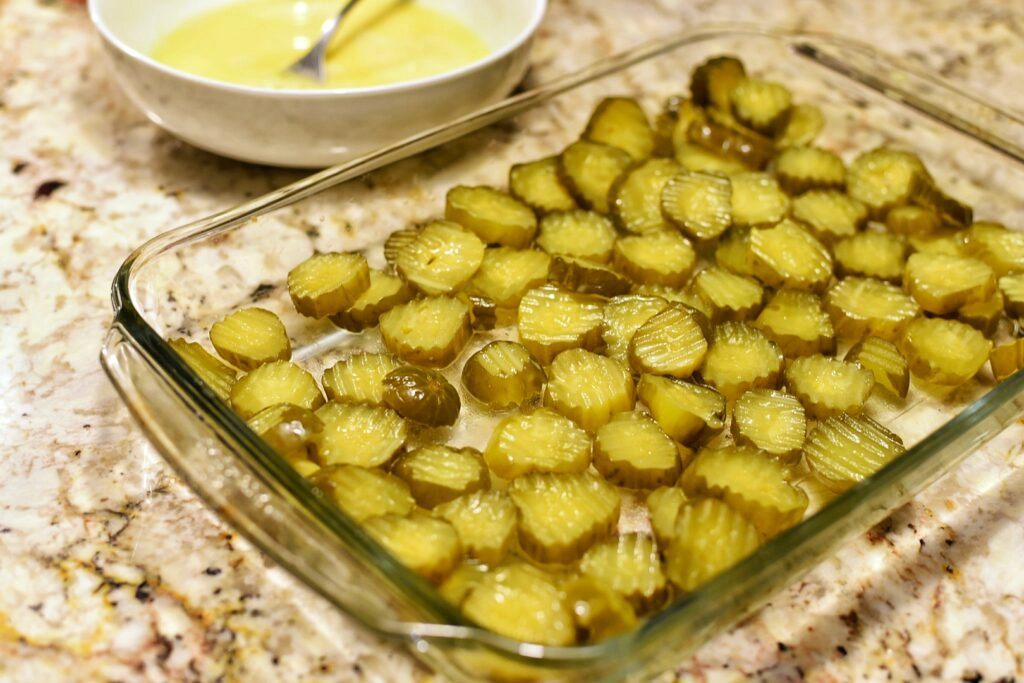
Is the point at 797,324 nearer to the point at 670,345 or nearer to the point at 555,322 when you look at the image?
the point at 670,345

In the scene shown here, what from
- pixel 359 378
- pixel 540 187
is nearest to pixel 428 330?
pixel 359 378

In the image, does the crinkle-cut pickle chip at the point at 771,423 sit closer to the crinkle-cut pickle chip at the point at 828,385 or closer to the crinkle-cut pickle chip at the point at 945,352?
the crinkle-cut pickle chip at the point at 828,385

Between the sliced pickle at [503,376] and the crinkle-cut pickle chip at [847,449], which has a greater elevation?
the crinkle-cut pickle chip at [847,449]

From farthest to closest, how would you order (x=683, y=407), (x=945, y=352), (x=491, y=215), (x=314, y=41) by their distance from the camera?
1. (x=314, y=41)
2. (x=491, y=215)
3. (x=945, y=352)
4. (x=683, y=407)

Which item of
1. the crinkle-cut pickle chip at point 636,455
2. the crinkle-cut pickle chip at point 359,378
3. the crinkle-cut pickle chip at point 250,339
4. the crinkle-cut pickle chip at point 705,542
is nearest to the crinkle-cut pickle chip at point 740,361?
the crinkle-cut pickle chip at point 636,455

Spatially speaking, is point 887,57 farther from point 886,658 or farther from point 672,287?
point 886,658

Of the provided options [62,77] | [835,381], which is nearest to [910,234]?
[835,381]

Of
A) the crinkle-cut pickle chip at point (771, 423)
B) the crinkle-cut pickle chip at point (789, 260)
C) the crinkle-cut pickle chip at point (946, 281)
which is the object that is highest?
the crinkle-cut pickle chip at point (946, 281)
